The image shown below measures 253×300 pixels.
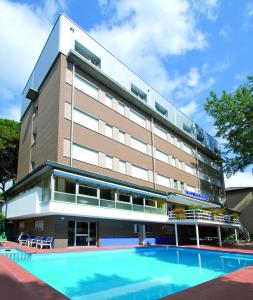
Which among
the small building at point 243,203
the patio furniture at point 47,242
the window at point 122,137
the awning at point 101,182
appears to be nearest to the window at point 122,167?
the window at point 122,137

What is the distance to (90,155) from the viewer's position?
81.8ft

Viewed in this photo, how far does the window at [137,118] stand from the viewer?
32125 millimetres

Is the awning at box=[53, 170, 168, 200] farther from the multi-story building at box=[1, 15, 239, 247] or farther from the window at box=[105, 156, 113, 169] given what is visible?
the window at box=[105, 156, 113, 169]

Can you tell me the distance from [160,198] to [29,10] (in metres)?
22.6

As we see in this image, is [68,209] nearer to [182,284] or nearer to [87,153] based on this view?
[87,153]

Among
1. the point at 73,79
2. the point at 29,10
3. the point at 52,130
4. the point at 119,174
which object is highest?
the point at 73,79

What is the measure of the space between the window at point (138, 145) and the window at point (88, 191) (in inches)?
365

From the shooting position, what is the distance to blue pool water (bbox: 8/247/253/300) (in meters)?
9.89

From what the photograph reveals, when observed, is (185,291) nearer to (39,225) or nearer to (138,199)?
(39,225)

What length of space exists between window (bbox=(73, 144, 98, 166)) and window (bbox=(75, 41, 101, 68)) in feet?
30.9

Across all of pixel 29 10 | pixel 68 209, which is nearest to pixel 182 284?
pixel 68 209

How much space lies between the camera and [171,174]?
3666 cm

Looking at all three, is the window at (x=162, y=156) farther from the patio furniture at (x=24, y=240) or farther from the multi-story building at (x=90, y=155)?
the patio furniture at (x=24, y=240)

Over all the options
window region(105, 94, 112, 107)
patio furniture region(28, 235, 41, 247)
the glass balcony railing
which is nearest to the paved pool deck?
the glass balcony railing
